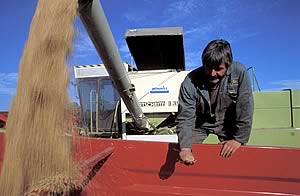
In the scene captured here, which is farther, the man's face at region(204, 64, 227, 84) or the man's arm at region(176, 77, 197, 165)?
the man's face at region(204, 64, 227, 84)

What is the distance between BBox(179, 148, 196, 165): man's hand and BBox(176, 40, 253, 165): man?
0.14 feet

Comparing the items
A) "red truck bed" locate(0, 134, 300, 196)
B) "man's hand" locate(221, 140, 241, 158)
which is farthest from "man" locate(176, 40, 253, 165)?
"red truck bed" locate(0, 134, 300, 196)

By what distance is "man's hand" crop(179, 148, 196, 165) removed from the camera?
2.30 meters

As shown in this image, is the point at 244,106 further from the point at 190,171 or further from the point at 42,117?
the point at 42,117

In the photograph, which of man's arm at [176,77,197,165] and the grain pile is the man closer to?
man's arm at [176,77,197,165]

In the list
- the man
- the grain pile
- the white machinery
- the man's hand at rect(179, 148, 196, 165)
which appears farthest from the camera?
the white machinery

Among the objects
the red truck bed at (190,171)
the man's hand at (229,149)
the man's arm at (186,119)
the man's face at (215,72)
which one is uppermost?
the man's face at (215,72)

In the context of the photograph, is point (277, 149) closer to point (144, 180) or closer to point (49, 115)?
point (144, 180)

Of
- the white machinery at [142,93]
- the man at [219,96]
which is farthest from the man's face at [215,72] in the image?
the white machinery at [142,93]

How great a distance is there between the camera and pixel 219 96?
8.86ft

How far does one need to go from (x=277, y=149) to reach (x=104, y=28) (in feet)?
4.67

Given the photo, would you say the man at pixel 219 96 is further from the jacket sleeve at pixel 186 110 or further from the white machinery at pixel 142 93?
the white machinery at pixel 142 93

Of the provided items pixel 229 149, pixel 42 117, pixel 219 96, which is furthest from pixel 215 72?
pixel 42 117

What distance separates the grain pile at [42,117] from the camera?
1.67 m
